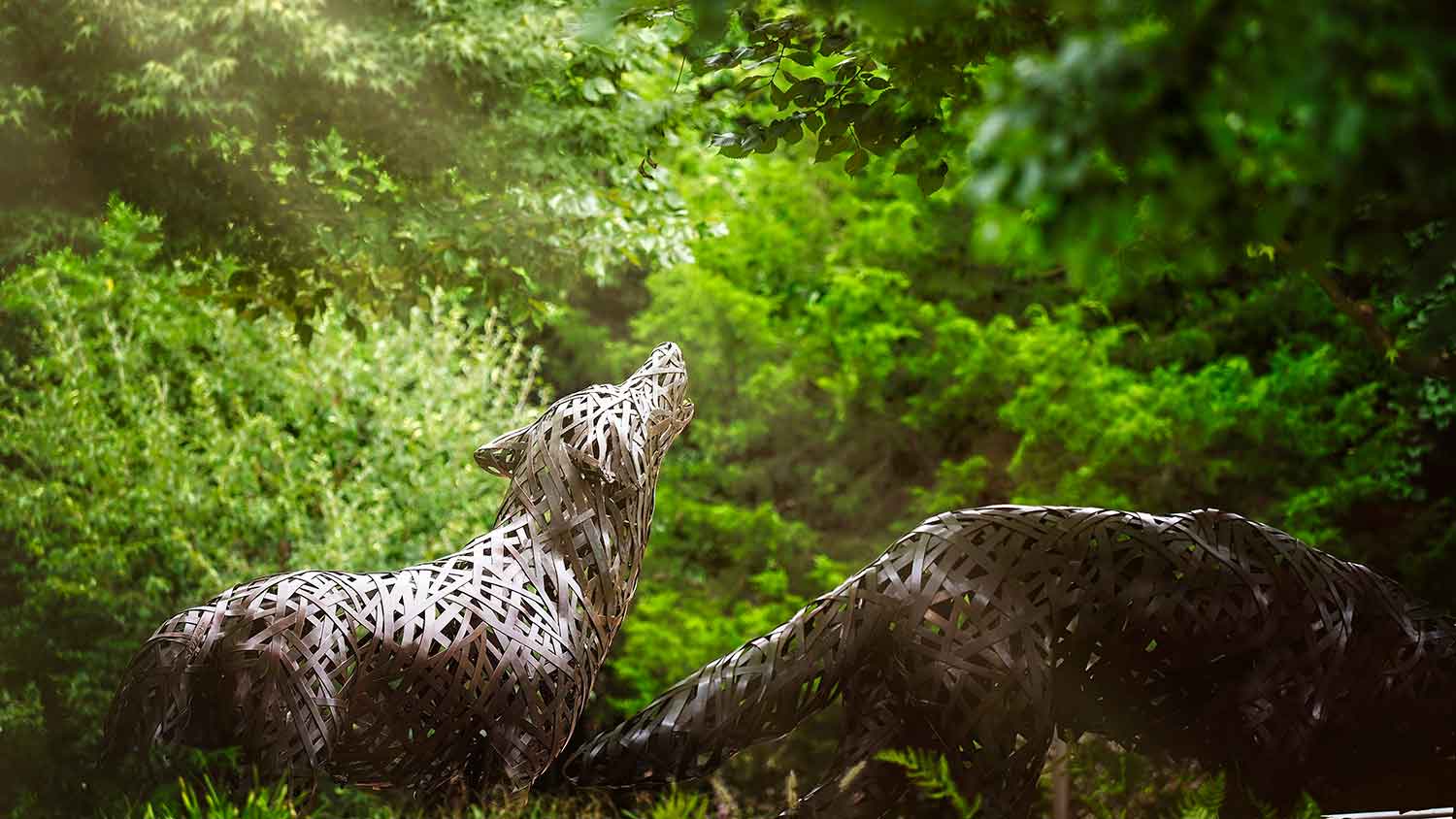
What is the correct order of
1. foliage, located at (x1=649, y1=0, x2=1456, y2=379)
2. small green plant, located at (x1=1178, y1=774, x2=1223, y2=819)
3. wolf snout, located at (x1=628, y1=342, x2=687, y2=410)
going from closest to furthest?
foliage, located at (x1=649, y1=0, x2=1456, y2=379) → small green plant, located at (x1=1178, y1=774, x2=1223, y2=819) → wolf snout, located at (x1=628, y1=342, x2=687, y2=410)

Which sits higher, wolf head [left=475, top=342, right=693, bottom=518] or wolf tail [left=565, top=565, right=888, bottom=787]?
wolf head [left=475, top=342, right=693, bottom=518]

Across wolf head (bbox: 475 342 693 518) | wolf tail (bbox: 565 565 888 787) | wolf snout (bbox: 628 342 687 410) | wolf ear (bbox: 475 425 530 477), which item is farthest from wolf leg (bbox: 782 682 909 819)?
wolf ear (bbox: 475 425 530 477)

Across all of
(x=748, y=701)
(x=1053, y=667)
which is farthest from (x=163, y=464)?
(x=1053, y=667)

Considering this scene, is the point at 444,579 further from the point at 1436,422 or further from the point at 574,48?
the point at 1436,422

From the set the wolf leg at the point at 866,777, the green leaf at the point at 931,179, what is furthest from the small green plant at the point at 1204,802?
the green leaf at the point at 931,179

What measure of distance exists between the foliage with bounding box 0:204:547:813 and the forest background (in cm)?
3

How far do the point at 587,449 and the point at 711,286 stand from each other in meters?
6.70

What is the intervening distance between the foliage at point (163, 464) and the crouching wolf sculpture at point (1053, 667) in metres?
5.06

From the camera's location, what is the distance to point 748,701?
9.79 feet

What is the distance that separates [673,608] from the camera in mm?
9781

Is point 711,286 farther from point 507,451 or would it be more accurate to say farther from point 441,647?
point 441,647

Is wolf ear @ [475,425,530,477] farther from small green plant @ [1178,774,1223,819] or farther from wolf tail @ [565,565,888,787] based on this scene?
small green plant @ [1178,774,1223,819]

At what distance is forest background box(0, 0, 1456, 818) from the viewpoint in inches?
53.8

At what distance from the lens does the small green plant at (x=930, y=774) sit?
267 cm
